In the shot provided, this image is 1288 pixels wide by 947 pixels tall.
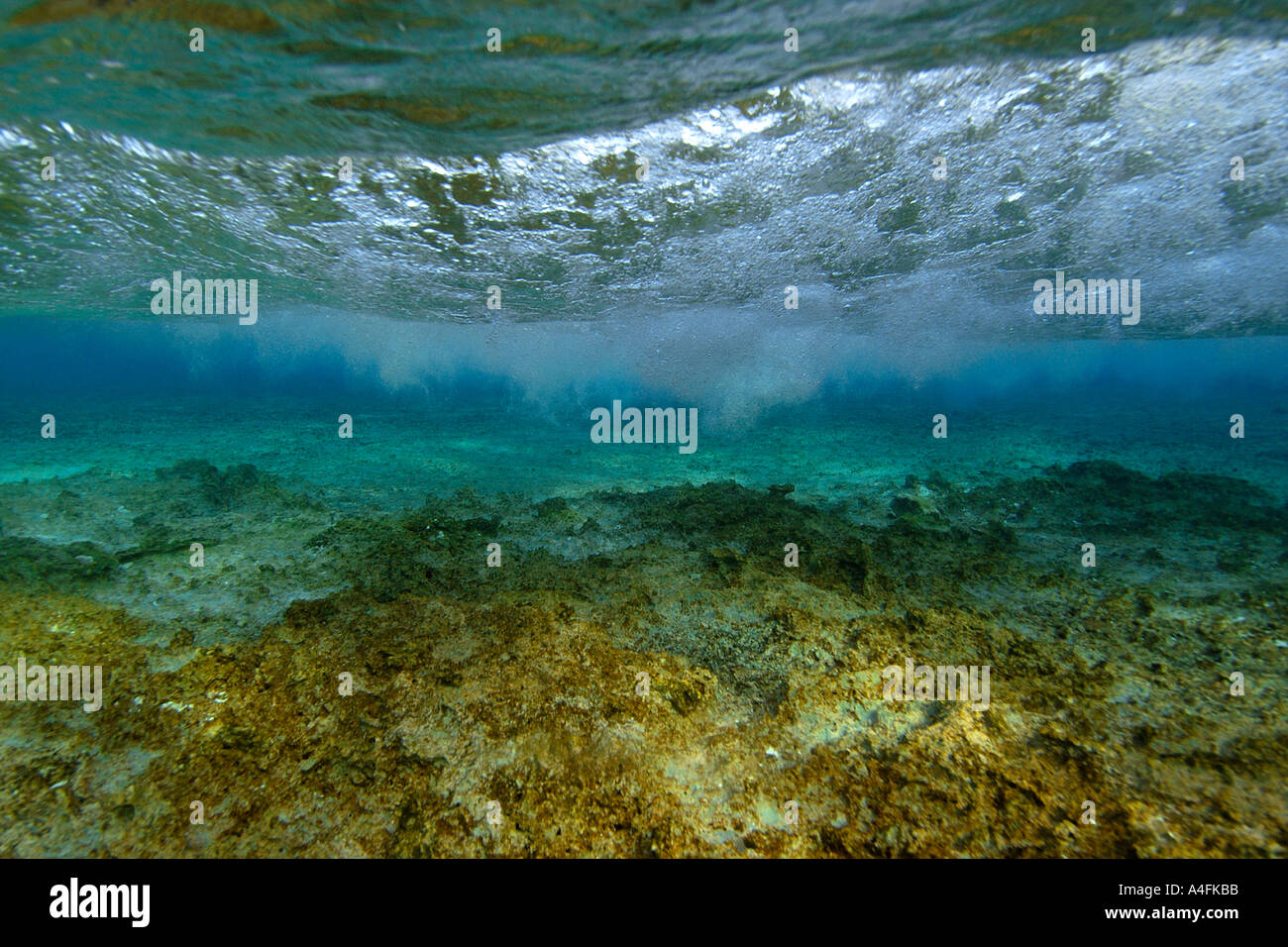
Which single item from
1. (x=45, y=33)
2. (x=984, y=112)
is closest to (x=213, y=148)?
(x=45, y=33)

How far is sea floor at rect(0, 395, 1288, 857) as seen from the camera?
3150mm

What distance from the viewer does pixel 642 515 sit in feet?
32.0

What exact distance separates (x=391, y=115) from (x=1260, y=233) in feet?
79.6

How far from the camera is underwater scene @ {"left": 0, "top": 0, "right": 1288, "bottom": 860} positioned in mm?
3375

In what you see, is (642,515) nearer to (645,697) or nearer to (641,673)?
(641,673)

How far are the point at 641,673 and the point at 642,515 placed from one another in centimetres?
516

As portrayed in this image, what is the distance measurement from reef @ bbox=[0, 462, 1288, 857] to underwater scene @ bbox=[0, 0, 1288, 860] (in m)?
0.04

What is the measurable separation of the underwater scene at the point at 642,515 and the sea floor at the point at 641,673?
0.13 feet

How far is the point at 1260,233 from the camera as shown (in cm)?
1483

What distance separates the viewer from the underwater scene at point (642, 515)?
11.1ft

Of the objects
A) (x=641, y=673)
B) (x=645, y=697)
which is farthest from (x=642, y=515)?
(x=645, y=697)

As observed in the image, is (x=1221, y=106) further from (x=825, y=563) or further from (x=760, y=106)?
(x=825, y=563)

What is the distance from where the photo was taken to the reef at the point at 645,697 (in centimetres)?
312
